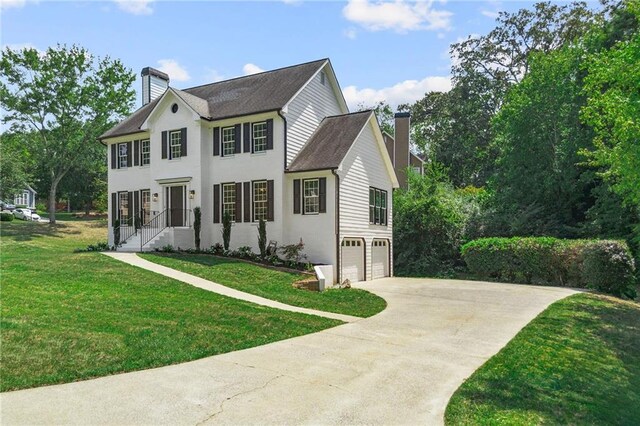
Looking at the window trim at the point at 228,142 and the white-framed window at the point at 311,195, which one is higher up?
the window trim at the point at 228,142

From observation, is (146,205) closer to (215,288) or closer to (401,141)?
(215,288)

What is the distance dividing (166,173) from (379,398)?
57.2 ft

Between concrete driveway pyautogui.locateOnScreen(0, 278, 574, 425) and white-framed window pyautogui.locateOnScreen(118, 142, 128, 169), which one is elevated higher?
white-framed window pyautogui.locateOnScreen(118, 142, 128, 169)

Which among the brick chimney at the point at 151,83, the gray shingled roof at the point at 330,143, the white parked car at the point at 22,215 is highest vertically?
the brick chimney at the point at 151,83

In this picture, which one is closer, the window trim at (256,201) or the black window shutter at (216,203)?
the window trim at (256,201)

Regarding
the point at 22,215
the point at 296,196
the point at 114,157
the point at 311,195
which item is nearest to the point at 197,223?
the point at 296,196

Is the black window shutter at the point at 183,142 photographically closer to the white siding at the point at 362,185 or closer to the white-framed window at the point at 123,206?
the white-framed window at the point at 123,206

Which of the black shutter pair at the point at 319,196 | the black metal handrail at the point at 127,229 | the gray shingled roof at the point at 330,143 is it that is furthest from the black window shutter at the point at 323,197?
the black metal handrail at the point at 127,229

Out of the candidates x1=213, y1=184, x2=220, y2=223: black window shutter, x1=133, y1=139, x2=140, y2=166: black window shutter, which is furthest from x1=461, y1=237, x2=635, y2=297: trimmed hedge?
x1=133, y1=139, x2=140, y2=166: black window shutter

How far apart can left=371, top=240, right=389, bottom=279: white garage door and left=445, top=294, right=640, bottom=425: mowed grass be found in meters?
10.4

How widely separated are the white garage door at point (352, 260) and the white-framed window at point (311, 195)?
70.1 inches

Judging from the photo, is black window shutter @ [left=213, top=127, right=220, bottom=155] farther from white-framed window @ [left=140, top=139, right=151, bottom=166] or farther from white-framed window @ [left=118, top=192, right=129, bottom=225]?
white-framed window @ [left=118, top=192, right=129, bottom=225]

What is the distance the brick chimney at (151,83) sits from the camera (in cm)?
2564

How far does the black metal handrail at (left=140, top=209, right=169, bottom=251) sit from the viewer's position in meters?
20.4
